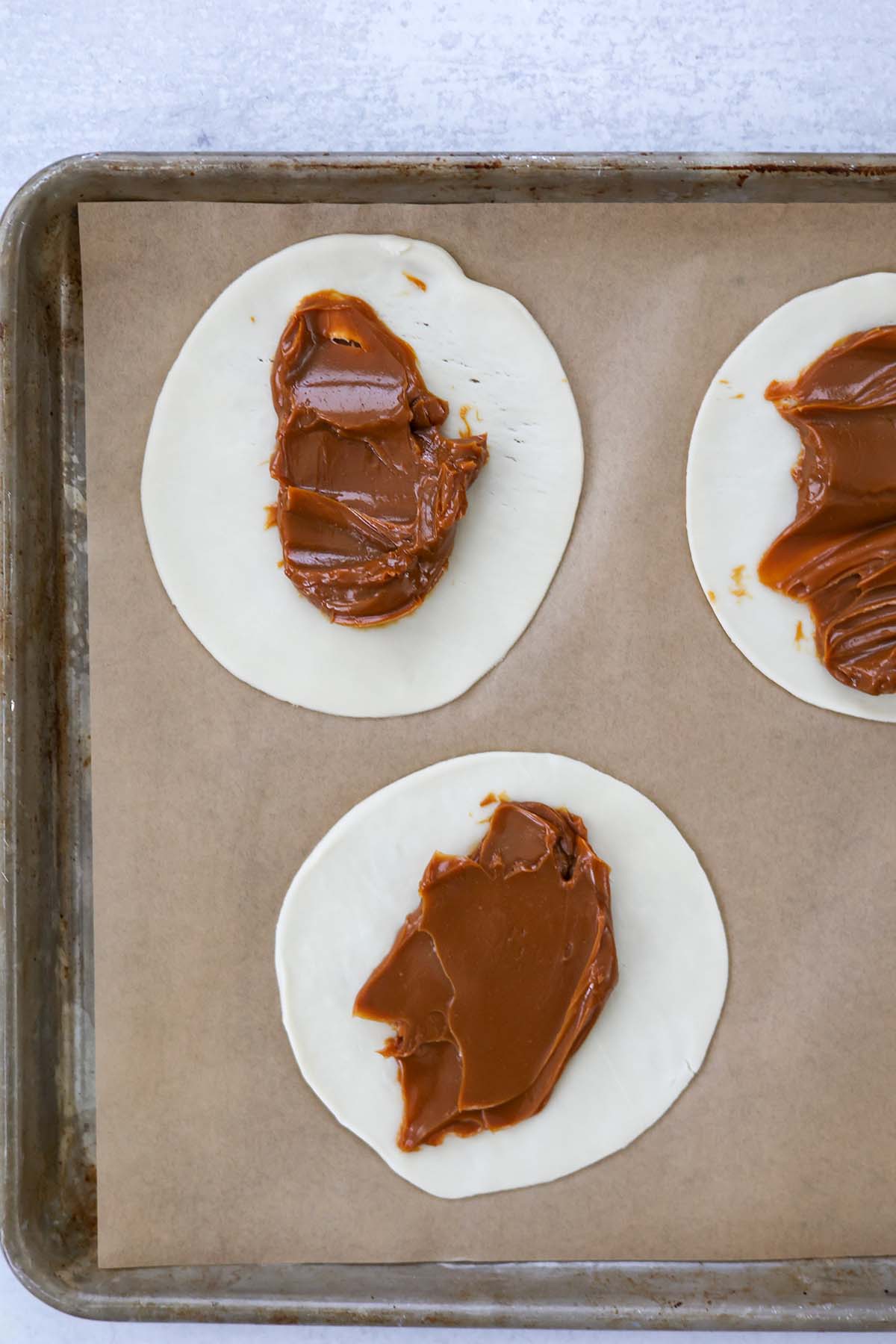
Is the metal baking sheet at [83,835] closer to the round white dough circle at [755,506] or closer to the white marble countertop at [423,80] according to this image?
the white marble countertop at [423,80]

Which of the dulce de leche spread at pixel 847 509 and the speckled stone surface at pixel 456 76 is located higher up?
the speckled stone surface at pixel 456 76

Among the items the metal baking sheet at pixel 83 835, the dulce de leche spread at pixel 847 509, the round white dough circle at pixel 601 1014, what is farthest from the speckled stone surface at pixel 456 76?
the round white dough circle at pixel 601 1014

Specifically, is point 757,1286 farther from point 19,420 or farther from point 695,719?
point 19,420

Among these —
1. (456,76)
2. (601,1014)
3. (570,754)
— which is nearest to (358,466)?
(570,754)

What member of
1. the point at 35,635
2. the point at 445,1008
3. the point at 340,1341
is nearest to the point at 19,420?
the point at 35,635

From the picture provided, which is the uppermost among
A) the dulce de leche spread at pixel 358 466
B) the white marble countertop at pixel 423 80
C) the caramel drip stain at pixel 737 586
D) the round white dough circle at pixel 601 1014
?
the white marble countertop at pixel 423 80

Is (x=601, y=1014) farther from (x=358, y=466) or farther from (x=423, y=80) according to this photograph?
(x=423, y=80)
